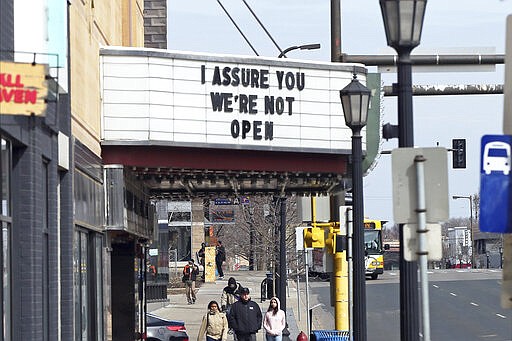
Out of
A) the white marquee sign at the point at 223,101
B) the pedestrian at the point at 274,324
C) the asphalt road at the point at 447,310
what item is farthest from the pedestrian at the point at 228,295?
the white marquee sign at the point at 223,101

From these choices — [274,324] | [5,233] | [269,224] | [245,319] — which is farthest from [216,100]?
[269,224]

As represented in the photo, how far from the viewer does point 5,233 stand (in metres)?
12.0

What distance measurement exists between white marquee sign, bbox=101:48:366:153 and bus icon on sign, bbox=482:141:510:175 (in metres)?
10.5

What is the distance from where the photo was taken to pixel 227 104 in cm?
1944

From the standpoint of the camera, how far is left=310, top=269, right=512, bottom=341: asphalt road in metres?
37.9

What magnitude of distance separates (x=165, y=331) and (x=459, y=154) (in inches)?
557

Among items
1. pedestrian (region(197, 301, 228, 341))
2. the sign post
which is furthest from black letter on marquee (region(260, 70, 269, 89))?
the sign post

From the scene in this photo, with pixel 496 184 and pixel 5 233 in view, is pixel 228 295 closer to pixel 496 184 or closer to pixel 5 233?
pixel 5 233

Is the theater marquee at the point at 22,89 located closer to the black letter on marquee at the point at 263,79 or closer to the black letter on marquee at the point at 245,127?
the black letter on marquee at the point at 245,127

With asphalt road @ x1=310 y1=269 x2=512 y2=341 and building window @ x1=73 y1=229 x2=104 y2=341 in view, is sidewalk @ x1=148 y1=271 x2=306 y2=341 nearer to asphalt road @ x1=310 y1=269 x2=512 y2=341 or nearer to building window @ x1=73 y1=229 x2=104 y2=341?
asphalt road @ x1=310 y1=269 x2=512 y2=341

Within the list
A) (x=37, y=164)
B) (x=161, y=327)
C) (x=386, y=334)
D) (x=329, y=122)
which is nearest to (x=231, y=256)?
(x=386, y=334)

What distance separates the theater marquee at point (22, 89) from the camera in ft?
31.4

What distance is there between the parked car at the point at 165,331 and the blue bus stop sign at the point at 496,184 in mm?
18567

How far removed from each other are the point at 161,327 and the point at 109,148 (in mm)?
9122
